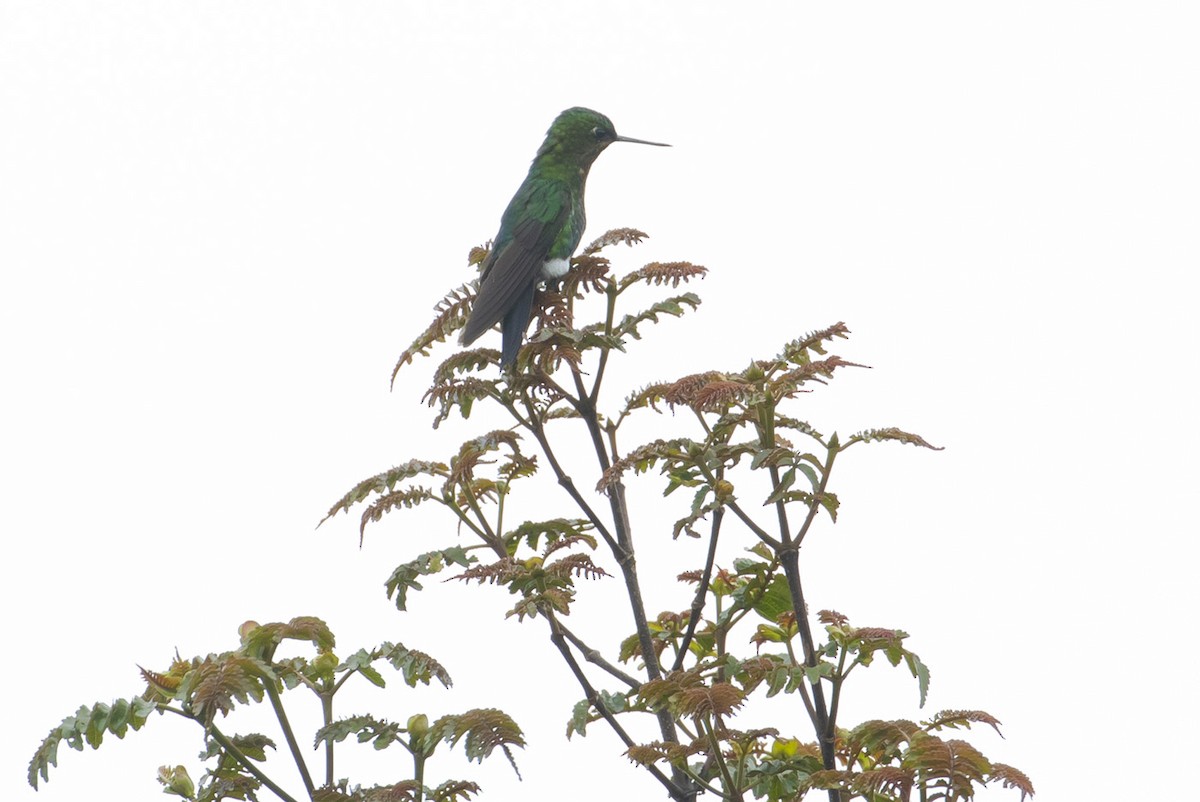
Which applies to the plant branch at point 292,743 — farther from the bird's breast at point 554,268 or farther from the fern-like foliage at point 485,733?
the bird's breast at point 554,268

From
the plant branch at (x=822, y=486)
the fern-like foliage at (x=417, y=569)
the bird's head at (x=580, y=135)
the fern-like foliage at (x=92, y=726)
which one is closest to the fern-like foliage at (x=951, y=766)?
the plant branch at (x=822, y=486)

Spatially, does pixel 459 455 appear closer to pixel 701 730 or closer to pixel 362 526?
pixel 362 526

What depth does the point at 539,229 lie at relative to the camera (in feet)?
17.3

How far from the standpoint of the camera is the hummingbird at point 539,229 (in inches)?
177

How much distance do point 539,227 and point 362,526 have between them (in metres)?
1.74

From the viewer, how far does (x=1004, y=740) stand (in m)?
3.65

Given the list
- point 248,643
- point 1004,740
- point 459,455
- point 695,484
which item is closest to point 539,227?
point 459,455

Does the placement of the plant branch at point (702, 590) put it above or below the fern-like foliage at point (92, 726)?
above

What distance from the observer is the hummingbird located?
177 inches

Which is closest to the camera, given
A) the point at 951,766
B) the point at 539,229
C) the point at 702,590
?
the point at 951,766

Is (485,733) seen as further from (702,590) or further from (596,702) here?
(702,590)

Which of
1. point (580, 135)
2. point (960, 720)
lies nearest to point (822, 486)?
point (960, 720)

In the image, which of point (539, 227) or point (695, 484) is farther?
point (539, 227)

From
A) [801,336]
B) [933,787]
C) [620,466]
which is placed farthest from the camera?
[801,336]
